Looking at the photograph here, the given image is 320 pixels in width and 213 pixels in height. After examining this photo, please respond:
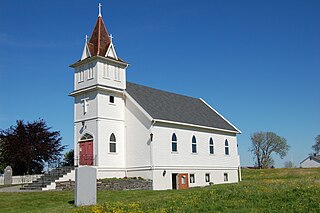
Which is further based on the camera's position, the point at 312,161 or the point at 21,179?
the point at 312,161

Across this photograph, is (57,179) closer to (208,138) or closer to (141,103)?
(141,103)

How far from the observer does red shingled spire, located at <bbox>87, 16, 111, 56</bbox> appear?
31659 millimetres

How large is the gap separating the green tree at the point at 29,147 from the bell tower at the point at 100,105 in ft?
42.2

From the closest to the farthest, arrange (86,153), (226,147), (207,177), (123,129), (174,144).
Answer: (86,153), (123,129), (174,144), (207,177), (226,147)

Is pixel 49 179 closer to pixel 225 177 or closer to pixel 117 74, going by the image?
pixel 117 74

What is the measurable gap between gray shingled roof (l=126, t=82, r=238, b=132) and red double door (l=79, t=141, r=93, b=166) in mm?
5284

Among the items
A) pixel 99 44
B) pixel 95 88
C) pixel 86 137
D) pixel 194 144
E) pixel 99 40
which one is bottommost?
pixel 194 144

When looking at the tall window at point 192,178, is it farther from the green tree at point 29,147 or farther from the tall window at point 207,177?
the green tree at point 29,147

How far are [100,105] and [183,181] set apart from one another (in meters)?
9.52

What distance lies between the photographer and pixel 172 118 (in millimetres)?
33250

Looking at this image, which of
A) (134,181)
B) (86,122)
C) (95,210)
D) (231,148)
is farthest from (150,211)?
(231,148)

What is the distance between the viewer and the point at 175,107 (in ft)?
122

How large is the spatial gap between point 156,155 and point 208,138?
866 cm

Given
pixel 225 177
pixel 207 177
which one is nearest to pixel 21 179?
pixel 207 177
